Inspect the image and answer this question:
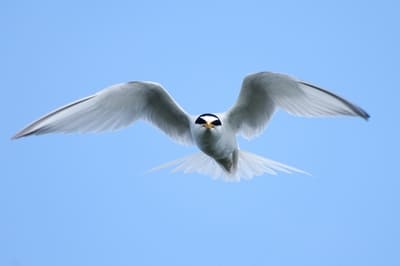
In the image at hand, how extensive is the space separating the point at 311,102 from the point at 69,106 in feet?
9.88

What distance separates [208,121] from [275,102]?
1066 millimetres

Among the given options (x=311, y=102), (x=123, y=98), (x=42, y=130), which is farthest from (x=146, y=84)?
(x=311, y=102)

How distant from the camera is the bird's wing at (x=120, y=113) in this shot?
809cm

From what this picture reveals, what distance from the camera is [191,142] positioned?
31.4 ft

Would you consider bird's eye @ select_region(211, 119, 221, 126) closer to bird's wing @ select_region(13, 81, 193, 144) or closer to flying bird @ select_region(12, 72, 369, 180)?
flying bird @ select_region(12, 72, 369, 180)

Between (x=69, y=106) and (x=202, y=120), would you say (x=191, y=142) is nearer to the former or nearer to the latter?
(x=202, y=120)

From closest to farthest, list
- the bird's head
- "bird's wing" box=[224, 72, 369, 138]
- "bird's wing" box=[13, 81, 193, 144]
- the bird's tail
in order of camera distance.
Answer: "bird's wing" box=[224, 72, 369, 138], "bird's wing" box=[13, 81, 193, 144], the bird's head, the bird's tail

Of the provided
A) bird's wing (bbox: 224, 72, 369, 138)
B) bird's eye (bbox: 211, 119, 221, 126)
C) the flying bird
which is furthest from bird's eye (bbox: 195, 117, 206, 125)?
bird's wing (bbox: 224, 72, 369, 138)

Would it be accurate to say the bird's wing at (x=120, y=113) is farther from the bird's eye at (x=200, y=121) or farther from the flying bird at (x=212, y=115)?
the bird's eye at (x=200, y=121)

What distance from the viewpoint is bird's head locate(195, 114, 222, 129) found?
8227 millimetres

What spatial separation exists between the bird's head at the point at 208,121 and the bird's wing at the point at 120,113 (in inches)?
27.7

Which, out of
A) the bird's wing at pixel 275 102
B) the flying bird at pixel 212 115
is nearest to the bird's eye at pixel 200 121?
the flying bird at pixel 212 115

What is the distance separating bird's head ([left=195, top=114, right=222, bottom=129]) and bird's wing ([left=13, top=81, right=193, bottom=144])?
703 mm

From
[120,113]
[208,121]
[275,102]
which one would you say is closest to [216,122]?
[208,121]
